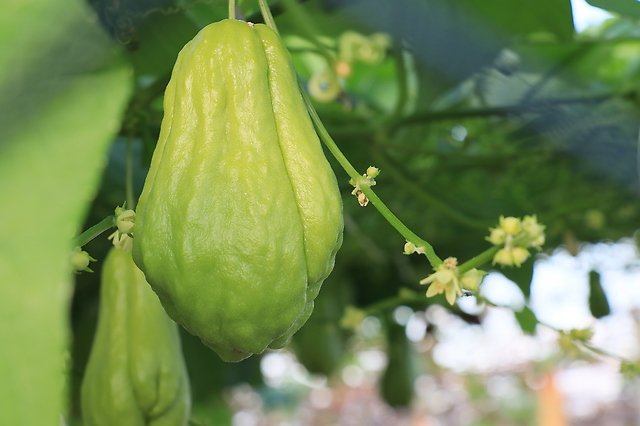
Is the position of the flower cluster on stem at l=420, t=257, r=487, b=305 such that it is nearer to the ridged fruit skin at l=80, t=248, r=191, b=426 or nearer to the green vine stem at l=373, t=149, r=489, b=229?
the ridged fruit skin at l=80, t=248, r=191, b=426

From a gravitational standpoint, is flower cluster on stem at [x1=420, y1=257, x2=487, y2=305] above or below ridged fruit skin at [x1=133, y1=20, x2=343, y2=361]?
below

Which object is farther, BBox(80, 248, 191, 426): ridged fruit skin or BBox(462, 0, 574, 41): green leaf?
BBox(462, 0, 574, 41): green leaf

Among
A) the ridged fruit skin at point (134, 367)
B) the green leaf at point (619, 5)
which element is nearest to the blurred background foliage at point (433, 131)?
the green leaf at point (619, 5)

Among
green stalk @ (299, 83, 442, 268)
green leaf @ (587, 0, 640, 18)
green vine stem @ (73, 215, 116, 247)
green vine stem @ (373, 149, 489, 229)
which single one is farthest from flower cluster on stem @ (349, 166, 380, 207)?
green vine stem @ (373, 149, 489, 229)

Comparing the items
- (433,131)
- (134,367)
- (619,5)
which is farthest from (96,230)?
(433,131)

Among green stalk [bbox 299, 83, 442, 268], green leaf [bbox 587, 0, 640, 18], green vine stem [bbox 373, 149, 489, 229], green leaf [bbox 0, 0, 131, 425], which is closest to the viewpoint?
green leaf [bbox 0, 0, 131, 425]

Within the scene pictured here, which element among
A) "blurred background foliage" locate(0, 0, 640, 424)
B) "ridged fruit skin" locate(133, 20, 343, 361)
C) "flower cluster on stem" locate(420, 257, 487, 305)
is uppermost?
"ridged fruit skin" locate(133, 20, 343, 361)

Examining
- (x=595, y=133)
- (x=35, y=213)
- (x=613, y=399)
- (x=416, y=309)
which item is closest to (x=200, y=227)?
(x=35, y=213)

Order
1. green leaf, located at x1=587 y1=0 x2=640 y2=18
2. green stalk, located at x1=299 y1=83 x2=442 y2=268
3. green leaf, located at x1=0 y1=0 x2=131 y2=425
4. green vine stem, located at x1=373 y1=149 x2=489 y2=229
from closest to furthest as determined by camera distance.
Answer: green leaf, located at x1=0 y1=0 x2=131 y2=425
green stalk, located at x1=299 y1=83 x2=442 y2=268
green leaf, located at x1=587 y1=0 x2=640 y2=18
green vine stem, located at x1=373 y1=149 x2=489 y2=229
